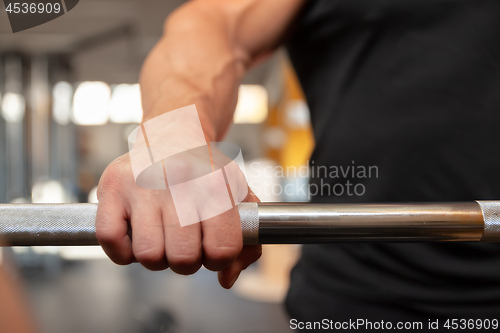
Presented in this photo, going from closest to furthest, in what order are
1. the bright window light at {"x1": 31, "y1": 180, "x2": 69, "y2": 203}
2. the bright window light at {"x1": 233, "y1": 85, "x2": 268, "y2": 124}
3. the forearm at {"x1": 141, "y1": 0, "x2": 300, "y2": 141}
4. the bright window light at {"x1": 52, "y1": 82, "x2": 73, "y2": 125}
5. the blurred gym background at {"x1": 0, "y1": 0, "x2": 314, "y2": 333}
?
the forearm at {"x1": 141, "y1": 0, "x2": 300, "y2": 141} < the blurred gym background at {"x1": 0, "y1": 0, "x2": 314, "y2": 333} < the bright window light at {"x1": 31, "y1": 180, "x2": 69, "y2": 203} < the bright window light at {"x1": 52, "y1": 82, "x2": 73, "y2": 125} < the bright window light at {"x1": 233, "y1": 85, "x2": 268, "y2": 124}

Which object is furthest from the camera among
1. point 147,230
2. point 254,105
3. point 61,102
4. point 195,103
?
point 254,105

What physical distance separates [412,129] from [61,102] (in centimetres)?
364

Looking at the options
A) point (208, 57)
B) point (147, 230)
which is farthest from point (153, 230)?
point (208, 57)

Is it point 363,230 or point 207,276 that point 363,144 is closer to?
point 363,230

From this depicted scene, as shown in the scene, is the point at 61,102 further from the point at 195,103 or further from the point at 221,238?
the point at 221,238

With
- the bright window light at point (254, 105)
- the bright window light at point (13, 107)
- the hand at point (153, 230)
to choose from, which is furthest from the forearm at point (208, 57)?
the bright window light at point (254, 105)

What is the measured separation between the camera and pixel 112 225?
26 centimetres

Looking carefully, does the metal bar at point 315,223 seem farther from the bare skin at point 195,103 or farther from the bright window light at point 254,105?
the bright window light at point 254,105

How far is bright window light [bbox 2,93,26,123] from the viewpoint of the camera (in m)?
3.21

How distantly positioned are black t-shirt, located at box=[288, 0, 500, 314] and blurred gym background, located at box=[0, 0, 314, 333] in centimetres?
106

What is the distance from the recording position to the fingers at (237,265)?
1.04 ft

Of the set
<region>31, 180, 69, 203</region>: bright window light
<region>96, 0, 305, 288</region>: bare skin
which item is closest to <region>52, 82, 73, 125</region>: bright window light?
<region>31, 180, 69, 203</region>: bright window light

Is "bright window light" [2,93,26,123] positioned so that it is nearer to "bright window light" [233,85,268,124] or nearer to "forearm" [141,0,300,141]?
"bright window light" [233,85,268,124]

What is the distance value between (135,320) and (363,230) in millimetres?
2147
